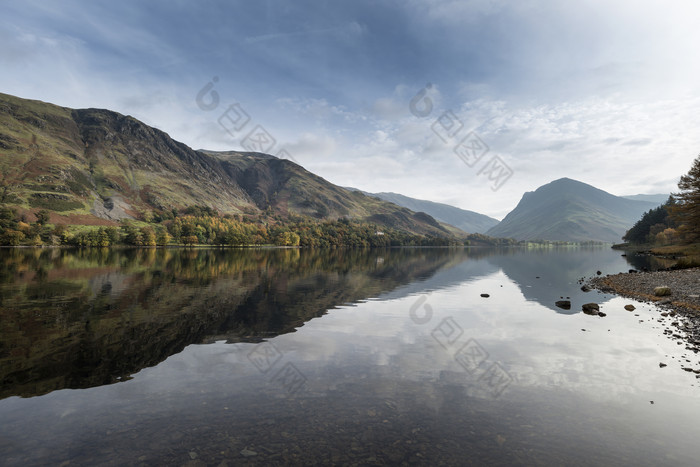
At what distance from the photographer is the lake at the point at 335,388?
12.3 metres

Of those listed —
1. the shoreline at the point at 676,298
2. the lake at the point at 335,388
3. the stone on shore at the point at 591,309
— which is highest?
the shoreline at the point at 676,298

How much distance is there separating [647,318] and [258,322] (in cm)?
3946

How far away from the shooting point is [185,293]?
45906 mm

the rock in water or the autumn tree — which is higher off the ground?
the autumn tree

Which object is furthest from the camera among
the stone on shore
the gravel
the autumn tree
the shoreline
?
the autumn tree

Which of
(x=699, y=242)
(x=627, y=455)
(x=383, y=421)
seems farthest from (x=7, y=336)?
(x=699, y=242)

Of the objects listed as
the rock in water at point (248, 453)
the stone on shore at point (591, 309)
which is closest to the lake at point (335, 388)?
the rock in water at point (248, 453)

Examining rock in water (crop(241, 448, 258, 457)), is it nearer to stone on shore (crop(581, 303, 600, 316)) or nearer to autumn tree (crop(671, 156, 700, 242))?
stone on shore (crop(581, 303, 600, 316))

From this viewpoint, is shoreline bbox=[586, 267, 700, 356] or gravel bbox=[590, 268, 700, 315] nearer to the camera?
shoreline bbox=[586, 267, 700, 356]

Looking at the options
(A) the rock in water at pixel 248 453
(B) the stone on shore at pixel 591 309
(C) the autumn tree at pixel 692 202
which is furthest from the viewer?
(C) the autumn tree at pixel 692 202

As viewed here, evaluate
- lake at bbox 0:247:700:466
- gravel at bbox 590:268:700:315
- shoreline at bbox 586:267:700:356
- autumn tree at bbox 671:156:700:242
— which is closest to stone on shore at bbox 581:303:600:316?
lake at bbox 0:247:700:466

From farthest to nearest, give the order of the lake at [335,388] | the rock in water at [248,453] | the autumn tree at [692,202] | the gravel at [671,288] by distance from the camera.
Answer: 1. the autumn tree at [692,202]
2. the gravel at [671,288]
3. the lake at [335,388]
4. the rock in water at [248,453]

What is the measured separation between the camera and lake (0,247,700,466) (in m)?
12.3

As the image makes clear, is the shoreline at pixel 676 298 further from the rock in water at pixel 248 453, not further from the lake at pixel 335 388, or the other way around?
the rock in water at pixel 248 453
